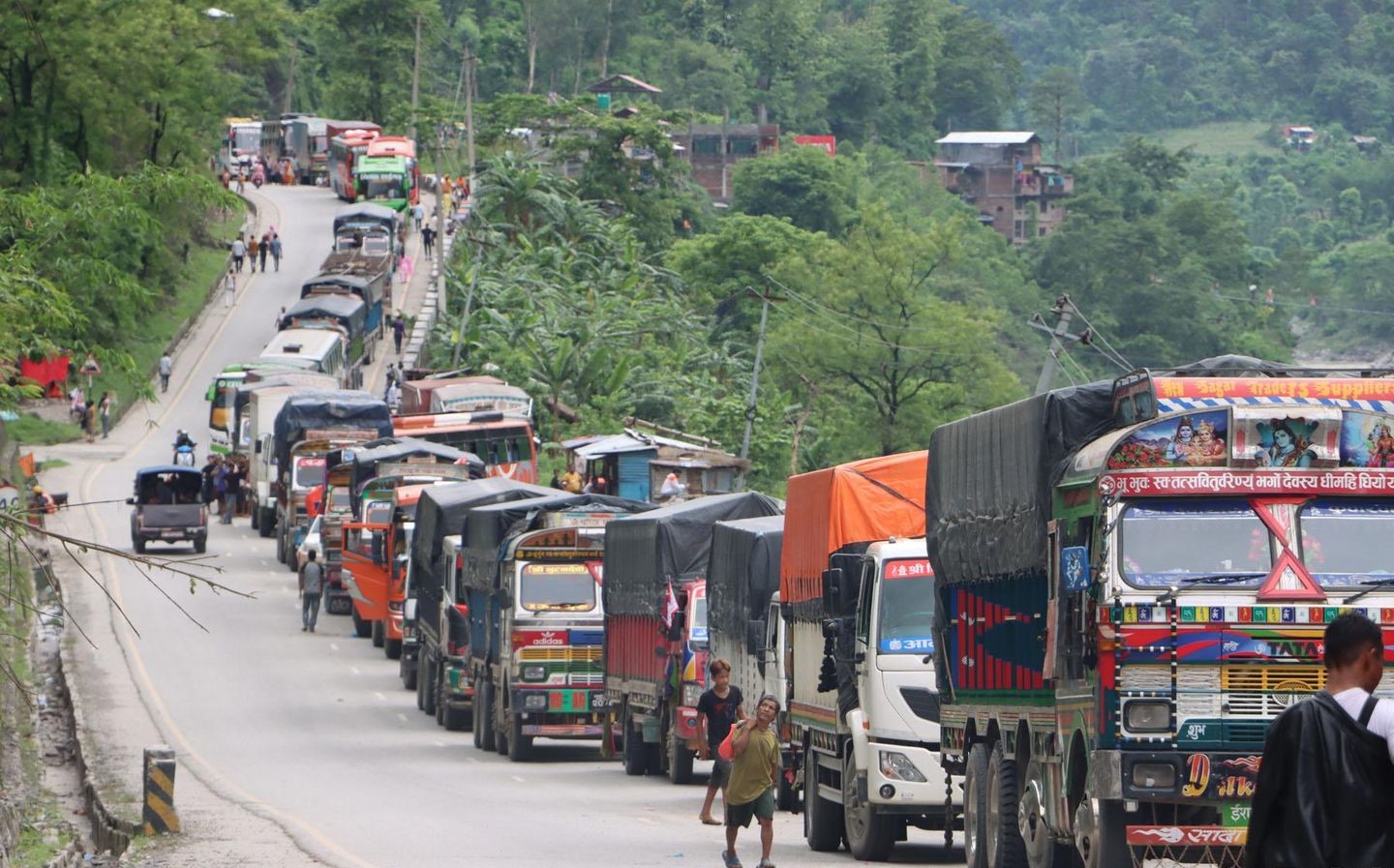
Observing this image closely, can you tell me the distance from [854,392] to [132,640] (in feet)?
140

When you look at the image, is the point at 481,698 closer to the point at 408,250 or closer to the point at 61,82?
the point at 61,82

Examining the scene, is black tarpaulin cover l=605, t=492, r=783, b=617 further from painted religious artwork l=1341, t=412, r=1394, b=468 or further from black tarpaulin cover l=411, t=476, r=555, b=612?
painted religious artwork l=1341, t=412, r=1394, b=468

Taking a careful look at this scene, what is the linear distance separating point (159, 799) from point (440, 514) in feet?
42.9

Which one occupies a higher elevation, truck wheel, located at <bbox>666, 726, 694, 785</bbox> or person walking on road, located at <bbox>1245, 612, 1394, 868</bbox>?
person walking on road, located at <bbox>1245, 612, 1394, 868</bbox>

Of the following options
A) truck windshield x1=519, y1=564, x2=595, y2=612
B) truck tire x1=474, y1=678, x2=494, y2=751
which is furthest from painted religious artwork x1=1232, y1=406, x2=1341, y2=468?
truck tire x1=474, y1=678, x2=494, y2=751

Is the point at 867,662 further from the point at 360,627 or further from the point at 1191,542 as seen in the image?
the point at 360,627

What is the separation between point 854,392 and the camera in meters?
80.4

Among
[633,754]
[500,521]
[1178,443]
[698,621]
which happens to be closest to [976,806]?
[1178,443]

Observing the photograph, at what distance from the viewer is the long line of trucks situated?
12.3 metres

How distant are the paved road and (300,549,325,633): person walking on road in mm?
341

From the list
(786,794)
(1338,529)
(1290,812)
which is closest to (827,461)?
(786,794)

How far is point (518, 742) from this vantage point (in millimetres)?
28609

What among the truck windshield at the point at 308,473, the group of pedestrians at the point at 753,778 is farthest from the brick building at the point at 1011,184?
the group of pedestrians at the point at 753,778

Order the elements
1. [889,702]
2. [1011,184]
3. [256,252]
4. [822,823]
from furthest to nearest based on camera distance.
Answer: [1011,184]
[256,252]
[822,823]
[889,702]
